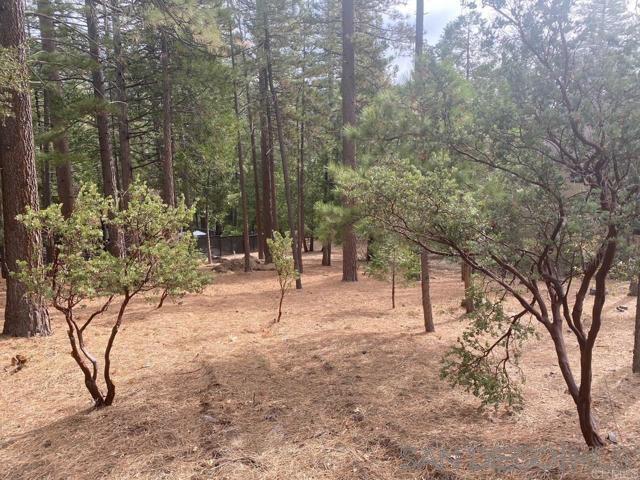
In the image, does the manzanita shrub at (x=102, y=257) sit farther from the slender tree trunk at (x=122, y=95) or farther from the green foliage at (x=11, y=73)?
the slender tree trunk at (x=122, y=95)

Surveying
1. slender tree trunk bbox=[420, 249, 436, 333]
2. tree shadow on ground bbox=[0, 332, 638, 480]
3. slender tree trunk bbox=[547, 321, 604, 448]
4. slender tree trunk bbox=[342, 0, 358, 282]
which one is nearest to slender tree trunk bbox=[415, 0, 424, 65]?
slender tree trunk bbox=[342, 0, 358, 282]

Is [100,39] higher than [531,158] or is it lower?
higher

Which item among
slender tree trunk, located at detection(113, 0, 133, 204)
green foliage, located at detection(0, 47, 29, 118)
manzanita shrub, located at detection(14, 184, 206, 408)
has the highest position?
slender tree trunk, located at detection(113, 0, 133, 204)

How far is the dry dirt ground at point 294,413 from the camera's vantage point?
3.18 metres

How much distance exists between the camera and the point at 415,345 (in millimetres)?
6453

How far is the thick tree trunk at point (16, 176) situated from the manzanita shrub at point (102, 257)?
9.29ft

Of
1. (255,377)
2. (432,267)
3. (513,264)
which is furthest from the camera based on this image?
(432,267)

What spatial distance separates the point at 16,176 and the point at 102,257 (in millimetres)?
3551

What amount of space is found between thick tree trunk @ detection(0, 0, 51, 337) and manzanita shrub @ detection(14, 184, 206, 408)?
9.29 feet

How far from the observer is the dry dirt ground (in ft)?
10.4

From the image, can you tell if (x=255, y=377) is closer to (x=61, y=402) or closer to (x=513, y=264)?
(x=61, y=402)

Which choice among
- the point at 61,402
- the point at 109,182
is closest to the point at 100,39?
the point at 109,182

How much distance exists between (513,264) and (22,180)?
6430 millimetres

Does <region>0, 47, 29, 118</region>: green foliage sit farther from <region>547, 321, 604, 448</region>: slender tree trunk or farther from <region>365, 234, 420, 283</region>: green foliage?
<region>547, 321, 604, 448</region>: slender tree trunk
